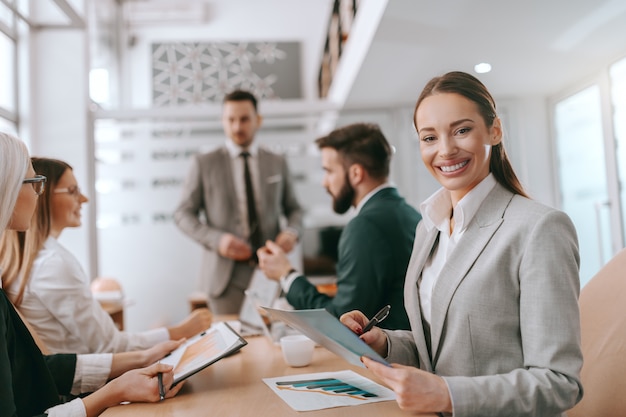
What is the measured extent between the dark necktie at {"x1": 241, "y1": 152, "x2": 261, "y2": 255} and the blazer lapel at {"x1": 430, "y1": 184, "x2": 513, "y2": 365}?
6.91 ft

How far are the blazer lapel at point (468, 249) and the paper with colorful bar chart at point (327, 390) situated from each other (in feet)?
0.61

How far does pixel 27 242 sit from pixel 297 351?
2.57 ft

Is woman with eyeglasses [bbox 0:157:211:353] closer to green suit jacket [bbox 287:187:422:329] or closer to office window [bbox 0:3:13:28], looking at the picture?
green suit jacket [bbox 287:187:422:329]

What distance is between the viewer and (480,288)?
3.33 ft

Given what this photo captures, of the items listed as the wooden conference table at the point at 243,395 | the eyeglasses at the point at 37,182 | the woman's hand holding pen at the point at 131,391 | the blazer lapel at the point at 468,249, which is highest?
the eyeglasses at the point at 37,182

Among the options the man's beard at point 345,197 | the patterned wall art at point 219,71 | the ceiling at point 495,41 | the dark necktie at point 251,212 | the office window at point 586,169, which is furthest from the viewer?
the patterned wall art at point 219,71

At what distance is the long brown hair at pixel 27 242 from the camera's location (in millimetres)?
1502

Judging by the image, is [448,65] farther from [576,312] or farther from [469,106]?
[576,312]

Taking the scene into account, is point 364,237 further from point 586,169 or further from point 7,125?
point 7,125

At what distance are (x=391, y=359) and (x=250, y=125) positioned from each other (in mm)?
2245

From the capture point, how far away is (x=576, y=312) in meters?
0.94

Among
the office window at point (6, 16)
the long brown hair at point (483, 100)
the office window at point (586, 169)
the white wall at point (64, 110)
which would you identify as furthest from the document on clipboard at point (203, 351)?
the office window at point (6, 16)

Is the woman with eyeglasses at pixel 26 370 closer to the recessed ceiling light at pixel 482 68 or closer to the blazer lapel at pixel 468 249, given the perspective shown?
the blazer lapel at pixel 468 249

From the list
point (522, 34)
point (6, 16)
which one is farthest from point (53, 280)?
point (6, 16)
